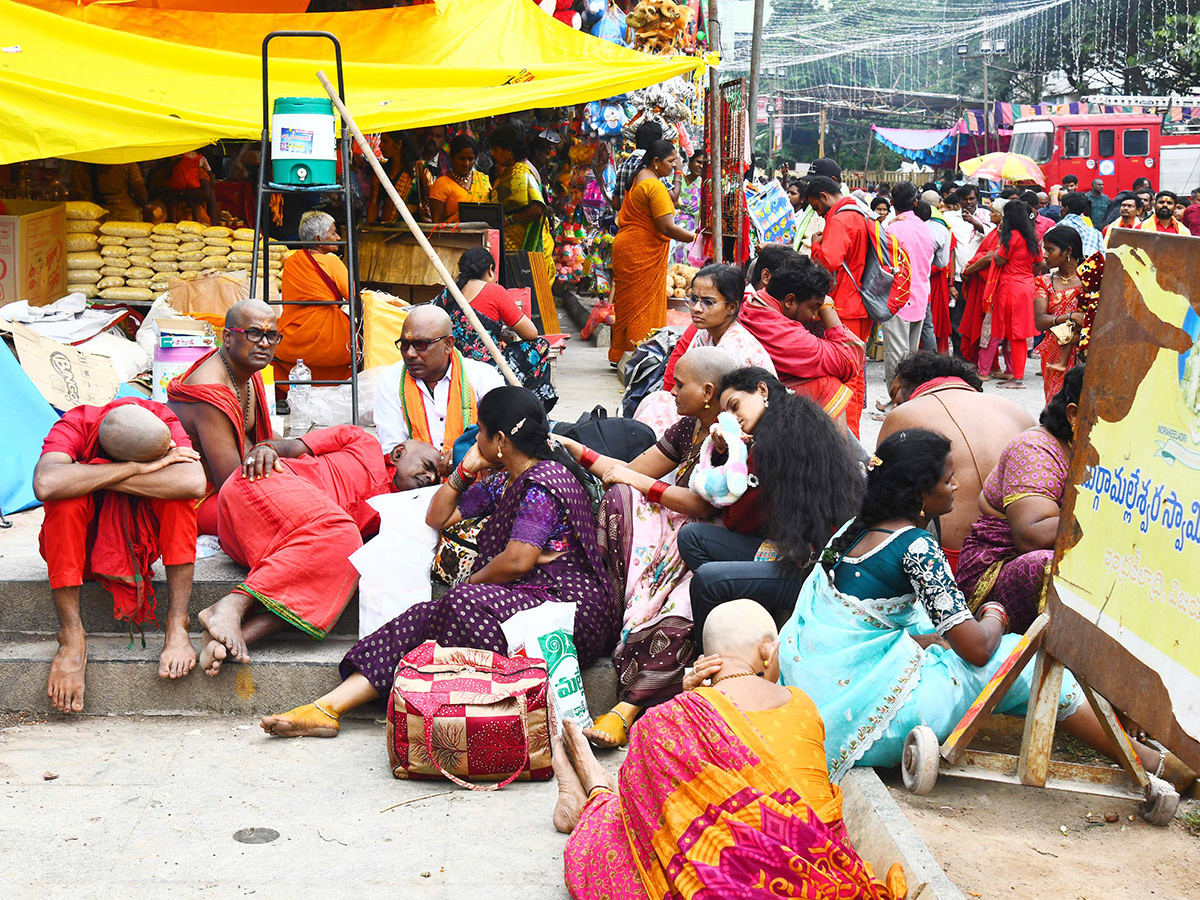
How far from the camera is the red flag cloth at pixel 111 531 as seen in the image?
4105 millimetres

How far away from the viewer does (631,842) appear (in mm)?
2742

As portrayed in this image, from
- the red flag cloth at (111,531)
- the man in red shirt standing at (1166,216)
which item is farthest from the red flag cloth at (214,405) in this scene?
the man in red shirt standing at (1166,216)

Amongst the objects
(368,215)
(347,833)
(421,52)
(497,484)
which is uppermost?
(421,52)

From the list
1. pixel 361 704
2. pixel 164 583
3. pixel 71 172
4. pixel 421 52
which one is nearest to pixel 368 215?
pixel 421 52

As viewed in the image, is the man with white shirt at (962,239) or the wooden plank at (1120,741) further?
the man with white shirt at (962,239)

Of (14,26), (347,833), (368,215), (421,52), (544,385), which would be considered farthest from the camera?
(368,215)

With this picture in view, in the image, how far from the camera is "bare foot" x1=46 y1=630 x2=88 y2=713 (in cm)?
414

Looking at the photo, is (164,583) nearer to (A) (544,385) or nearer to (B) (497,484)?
(B) (497,484)

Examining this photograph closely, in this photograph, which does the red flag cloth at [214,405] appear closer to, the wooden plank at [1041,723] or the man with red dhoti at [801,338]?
the man with red dhoti at [801,338]

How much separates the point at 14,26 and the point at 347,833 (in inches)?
252

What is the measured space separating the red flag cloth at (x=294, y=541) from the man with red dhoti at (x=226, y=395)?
21 cm

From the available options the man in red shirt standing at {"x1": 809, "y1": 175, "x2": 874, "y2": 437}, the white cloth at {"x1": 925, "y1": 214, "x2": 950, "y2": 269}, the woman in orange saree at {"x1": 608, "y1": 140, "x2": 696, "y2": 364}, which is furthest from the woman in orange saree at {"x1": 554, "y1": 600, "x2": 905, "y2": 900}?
the white cloth at {"x1": 925, "y1": 214, "x2": 950, "y2": 269}

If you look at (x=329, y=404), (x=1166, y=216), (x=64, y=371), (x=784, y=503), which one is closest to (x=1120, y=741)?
(x=784, y=503)

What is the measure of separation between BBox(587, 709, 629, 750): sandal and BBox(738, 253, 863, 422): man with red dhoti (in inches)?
84.0
